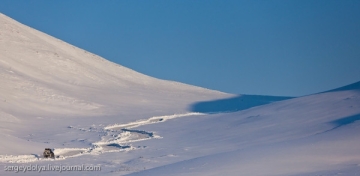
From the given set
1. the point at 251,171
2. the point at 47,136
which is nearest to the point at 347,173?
the point at 251,171

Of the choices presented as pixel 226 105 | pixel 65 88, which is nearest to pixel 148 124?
pixel 65 88

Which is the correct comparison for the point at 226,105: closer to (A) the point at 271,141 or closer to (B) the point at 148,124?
(B) the point at 148,124

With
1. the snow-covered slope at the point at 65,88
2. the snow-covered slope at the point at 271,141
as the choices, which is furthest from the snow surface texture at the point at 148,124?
the snow-covered slope at the point at 65,88

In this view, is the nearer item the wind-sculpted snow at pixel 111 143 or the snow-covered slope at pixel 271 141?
the snow-covered slope at pixel 271 141

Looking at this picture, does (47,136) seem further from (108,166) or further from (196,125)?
(108,166)

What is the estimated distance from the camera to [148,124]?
49656 mm

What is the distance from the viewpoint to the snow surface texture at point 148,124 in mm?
18688

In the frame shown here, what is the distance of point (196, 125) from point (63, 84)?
102 ft

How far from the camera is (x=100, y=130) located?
146ft

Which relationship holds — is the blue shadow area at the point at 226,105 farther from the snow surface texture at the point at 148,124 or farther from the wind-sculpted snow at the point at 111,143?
the wind-sculpted snow at the point at 111,143

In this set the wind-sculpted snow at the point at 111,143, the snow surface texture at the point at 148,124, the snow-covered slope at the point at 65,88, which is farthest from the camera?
the snow-covered slope at the point at 65,88

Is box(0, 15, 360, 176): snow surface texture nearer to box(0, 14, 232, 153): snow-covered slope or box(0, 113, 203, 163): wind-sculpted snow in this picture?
box(0, 113, 203, 163): wind-sculpted snow

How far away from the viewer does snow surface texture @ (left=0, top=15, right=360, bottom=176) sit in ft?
61.3

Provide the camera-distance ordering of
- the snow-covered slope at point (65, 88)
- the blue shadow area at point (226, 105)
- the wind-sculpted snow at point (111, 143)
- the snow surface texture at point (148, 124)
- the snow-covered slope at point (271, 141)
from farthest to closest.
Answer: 1. the blue shadow area at point (226, 105)
2. the snow-covered slope at point (65, 88)
3. the wind-sculpted snow at point (111, 143)
4. the snow surface texture at point (148, 124)
5. the snow-covered slope at point (271, 141)
